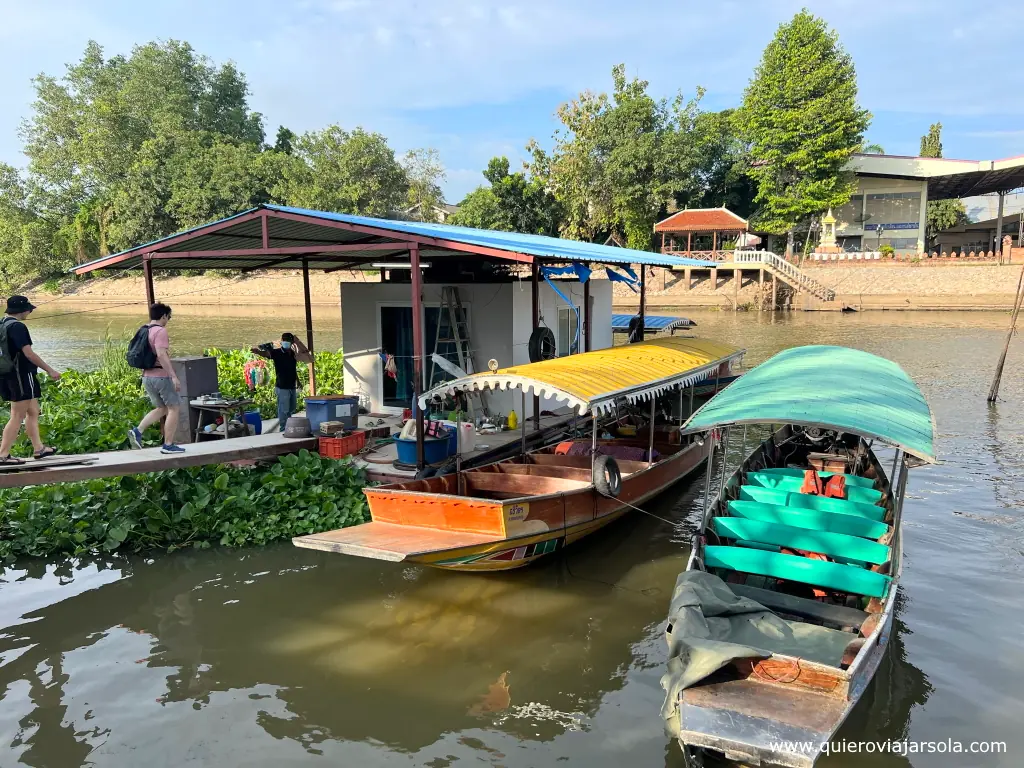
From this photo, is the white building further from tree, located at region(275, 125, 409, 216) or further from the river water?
the river water

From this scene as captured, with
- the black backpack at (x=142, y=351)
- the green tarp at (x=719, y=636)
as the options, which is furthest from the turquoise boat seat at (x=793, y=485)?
the black backpack at (x=142, y=351)

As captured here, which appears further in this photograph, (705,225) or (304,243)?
(705,225)

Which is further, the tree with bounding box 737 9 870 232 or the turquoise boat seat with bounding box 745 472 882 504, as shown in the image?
the tree with bounding box 737 9 870 232

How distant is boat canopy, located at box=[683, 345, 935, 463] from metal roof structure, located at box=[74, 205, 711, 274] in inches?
127

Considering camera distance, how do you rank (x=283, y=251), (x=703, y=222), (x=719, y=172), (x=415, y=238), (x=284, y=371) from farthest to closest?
1. (x=719, y=172)
2. (x=703, y=222)
3. (x=284, y=371)
4. (x=283, y=251)
5. (x=415, y=238)

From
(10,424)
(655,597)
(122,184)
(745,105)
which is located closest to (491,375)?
(655,597)

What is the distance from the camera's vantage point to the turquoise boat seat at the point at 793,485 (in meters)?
7.63

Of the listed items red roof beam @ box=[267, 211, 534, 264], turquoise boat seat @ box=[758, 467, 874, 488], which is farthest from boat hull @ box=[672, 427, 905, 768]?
red roof beam @ box=[267, 211, 534, 264]

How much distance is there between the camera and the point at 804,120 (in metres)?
39.8

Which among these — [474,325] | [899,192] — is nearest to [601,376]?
[474,325]

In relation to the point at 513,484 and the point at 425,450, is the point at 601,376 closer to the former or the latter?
the point at 513,484

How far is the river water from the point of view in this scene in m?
5.15

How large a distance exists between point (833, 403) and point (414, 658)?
15.3 ft

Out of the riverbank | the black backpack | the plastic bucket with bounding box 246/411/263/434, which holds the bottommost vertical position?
the plastic bucket with bounding box 246/411/263/434
